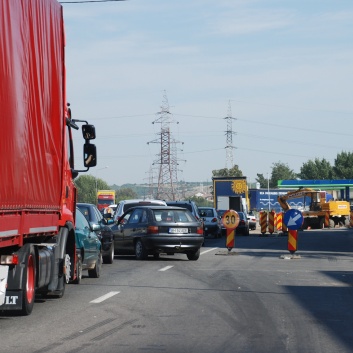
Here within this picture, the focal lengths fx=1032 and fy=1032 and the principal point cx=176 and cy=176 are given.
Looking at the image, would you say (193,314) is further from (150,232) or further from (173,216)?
(173,216)

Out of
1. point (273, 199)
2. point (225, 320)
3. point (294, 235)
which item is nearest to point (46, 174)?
point (225, 320)

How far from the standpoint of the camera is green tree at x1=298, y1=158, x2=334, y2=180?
601 feet

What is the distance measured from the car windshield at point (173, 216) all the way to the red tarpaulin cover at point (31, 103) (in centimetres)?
1289

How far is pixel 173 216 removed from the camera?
27.6 metres

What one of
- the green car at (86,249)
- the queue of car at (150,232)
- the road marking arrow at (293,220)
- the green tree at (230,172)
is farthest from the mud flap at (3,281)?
the green tree at (230,172)

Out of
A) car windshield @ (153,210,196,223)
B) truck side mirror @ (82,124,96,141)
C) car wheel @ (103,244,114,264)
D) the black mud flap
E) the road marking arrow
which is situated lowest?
car wheel @ (103,244,114,264)

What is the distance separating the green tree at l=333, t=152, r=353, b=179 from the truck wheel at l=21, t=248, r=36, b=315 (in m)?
161

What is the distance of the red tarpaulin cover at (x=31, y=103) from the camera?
10.9 meters

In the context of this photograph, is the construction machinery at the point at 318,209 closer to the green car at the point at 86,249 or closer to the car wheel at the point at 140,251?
the car wheel at the point at 140,251

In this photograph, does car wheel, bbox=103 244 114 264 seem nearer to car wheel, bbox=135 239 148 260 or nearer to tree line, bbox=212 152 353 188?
car wheel, bbox=135 239 148 260

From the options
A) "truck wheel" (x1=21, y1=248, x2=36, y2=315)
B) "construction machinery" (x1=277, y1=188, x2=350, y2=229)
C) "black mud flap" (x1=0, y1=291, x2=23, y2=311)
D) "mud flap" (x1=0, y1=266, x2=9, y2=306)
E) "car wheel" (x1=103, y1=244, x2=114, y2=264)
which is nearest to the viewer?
"mud flap" (x1=0, y1=266, x2=9, y2=306)

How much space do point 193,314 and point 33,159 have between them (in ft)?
9.80

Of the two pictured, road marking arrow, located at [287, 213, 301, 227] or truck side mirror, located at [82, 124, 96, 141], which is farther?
road marking arrow, located at [287, 213, 301, 227]

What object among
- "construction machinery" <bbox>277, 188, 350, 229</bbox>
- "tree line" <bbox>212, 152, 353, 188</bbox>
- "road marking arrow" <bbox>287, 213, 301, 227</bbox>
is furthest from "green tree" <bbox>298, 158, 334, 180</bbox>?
"road marking arrow" <bbox>287, 213, 301, 227</bbox>
